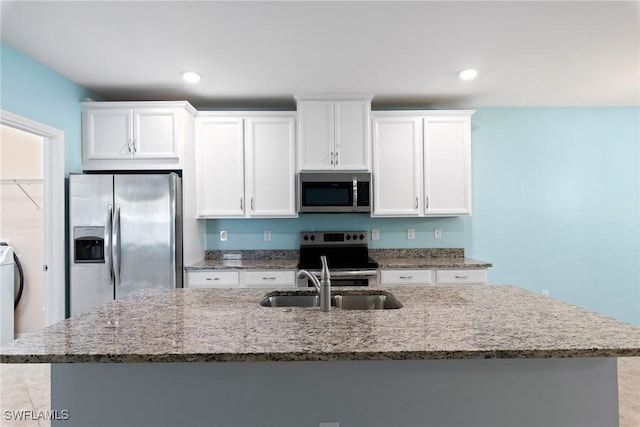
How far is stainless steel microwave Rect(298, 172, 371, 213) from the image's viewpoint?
3242mm

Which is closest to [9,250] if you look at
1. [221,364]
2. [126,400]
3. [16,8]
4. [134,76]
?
[134,76]

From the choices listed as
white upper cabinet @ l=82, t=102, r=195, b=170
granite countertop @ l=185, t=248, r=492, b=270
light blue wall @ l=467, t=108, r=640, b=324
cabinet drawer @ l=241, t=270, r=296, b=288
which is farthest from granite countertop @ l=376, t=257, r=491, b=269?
white upper cabinet @ l=82, t=102, r=195, b=170

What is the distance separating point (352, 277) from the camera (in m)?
2.97

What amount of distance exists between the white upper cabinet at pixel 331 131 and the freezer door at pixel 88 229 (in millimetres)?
1669

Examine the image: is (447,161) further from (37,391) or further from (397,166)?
(37,391)

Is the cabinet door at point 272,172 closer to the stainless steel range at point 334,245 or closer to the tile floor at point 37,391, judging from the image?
the stainless steel range at point 334,245

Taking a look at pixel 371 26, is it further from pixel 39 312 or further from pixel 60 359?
pixel 39 312

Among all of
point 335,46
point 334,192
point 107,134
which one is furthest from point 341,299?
point 107,134

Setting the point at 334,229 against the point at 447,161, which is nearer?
the point at 447,161

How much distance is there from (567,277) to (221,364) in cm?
387

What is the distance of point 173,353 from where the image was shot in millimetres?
1021

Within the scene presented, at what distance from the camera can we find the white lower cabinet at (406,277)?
121 inches

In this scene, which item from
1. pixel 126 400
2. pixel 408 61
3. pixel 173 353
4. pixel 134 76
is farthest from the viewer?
pixel 134 76

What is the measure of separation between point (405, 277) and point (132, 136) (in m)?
2.74
